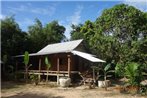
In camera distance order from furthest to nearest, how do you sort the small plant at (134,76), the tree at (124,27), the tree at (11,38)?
the tree at (11,38) → the tree at (124,27) → the small plant at (134,76)

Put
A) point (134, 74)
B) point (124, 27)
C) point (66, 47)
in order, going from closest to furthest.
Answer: point (134, 74), point (66, 47), point (124, 27)

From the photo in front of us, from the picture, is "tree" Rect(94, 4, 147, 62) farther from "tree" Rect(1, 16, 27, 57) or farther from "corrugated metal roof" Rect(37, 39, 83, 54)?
"tree" Rect(1, 16, 27, 57)

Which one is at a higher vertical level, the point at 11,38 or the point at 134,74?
the point at 11,38

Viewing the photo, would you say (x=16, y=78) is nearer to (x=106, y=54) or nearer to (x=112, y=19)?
(x=106, y=54)

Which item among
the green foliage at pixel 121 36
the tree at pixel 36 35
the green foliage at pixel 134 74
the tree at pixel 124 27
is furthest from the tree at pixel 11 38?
the green foliage at pixel 134 74

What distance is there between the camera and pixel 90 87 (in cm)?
1823

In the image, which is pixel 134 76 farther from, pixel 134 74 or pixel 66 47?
pixel 66 47

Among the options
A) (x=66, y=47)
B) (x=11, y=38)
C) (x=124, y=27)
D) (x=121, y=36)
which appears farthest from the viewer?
(x=11, y=38)

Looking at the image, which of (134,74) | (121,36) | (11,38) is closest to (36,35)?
(11,38)

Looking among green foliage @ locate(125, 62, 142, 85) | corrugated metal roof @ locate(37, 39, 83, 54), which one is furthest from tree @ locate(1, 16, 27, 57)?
green foliage @ locate(125, 62, 142, 85)

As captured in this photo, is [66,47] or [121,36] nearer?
[66,47]

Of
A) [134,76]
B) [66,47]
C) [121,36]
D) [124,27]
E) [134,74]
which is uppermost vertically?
[124,27]

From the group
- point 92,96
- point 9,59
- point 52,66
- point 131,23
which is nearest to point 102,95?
point 92,96

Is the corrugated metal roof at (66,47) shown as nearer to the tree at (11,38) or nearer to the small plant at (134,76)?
the tree at (11,38)
